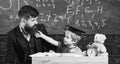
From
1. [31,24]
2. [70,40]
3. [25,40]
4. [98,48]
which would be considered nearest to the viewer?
[98,48]

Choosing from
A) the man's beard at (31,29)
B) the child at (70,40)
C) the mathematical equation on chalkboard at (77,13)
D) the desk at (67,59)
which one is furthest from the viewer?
the mathematical equation on chalkboard at (77,13)

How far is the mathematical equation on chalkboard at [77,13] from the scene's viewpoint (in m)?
4.41

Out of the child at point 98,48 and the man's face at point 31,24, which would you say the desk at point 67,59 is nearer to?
the child at point 98,48

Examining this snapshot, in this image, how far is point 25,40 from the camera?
316 cm

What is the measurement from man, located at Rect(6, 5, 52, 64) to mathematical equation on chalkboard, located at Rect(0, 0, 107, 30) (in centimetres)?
124

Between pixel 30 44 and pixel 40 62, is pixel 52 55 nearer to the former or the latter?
pixel 40 62

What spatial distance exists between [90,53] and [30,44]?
799mm

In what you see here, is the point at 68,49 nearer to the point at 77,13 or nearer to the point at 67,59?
the point at 67,59

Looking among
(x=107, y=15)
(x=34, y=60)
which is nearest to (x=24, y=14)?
(x=34, y=60)

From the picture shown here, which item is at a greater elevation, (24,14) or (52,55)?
(24,14)

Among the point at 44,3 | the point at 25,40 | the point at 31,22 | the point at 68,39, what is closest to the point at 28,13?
the point at 31,22

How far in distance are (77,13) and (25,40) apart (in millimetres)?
1450

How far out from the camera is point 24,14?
10.1 feet

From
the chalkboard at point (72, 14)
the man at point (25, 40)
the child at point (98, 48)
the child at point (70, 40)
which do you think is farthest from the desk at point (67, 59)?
the chalkboard at point (72, 14)
